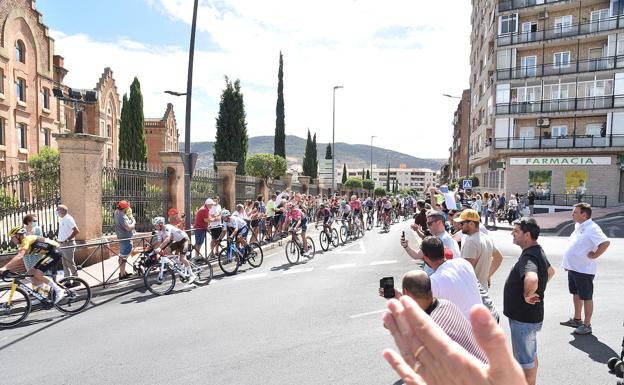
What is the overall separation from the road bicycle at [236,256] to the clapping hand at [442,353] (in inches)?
349

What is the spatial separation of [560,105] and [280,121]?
24.2 m

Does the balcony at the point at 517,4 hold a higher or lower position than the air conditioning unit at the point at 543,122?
higher

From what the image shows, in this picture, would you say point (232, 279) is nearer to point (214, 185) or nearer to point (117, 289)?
point (117, 289)

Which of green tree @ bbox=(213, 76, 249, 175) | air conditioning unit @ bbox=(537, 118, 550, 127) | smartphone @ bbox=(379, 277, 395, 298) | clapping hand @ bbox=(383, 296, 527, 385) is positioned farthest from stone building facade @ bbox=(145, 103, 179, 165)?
clapping hand @ bbox=(383, 296, 527, 385)

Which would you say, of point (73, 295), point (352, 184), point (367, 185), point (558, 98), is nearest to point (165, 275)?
point (73, 295)

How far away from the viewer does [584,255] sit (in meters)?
5.14

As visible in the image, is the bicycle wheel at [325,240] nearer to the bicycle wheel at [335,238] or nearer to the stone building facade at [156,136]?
the bicycle wheel at [335,238]

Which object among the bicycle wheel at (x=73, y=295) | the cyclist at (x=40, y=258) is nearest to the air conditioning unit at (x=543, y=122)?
the bicycle wheel at (x=73, y=295)

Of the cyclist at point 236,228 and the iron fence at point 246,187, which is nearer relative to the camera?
the cyclist at point 236,228

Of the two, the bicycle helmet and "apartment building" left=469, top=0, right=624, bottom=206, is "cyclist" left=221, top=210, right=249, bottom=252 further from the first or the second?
"apartment building" left=469, top=0, right=624, bottom=206

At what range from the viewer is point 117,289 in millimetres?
8094

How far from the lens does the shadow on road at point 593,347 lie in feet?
15.2

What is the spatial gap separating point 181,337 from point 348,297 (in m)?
3.15

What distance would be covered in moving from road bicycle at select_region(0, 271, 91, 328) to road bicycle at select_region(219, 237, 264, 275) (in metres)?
3.23
